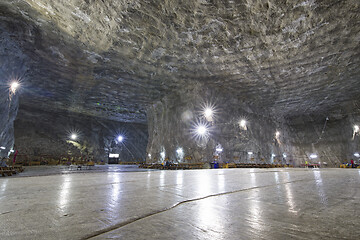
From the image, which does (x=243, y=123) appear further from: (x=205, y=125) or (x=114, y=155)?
(x=114, y=155)

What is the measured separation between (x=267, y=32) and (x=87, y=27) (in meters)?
10.2

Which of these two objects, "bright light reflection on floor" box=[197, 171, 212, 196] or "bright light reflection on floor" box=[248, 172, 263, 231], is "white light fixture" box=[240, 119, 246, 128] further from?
"bright light reflection on floor" box=[248, 172, 263, 231]

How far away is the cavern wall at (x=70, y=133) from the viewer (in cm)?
2584

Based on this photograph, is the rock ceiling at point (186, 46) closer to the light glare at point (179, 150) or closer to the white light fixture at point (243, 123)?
the white light fixture at point (243, 123)

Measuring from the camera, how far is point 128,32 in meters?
10.3

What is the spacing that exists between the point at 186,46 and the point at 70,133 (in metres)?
27.5

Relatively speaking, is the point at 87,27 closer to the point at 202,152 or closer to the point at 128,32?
the point at 128,32

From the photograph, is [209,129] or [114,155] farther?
[114,155]

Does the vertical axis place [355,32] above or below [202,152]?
above

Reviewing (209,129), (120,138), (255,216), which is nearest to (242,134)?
(209,129)

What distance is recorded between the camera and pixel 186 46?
37.6ft

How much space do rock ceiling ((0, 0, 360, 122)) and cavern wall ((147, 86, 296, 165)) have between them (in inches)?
52.0

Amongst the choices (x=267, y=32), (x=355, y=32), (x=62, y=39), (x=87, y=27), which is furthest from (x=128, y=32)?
(x=355, y=32)

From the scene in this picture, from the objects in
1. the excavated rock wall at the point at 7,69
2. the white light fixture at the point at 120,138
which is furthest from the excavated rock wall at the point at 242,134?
the white light fixture at the point at 120,138
